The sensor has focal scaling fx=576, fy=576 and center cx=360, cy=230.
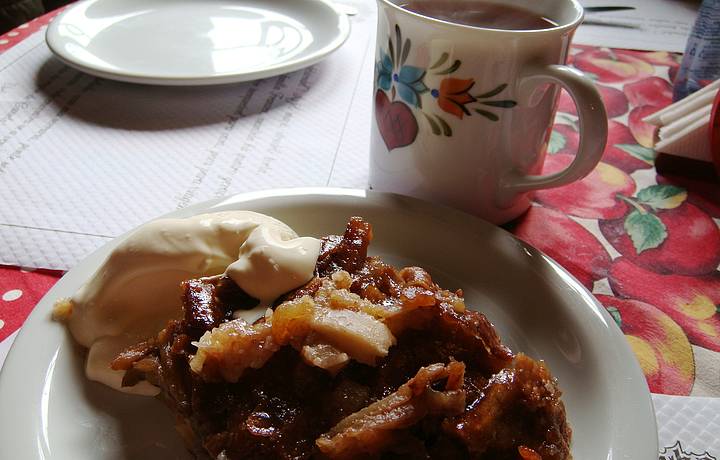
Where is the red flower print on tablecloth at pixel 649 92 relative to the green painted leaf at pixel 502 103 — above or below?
below

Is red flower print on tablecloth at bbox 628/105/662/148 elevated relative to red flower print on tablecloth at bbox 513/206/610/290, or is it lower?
elevated

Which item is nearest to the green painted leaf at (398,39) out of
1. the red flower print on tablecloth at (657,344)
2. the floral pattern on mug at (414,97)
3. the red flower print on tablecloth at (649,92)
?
the floral pattern on mug at (414,97)

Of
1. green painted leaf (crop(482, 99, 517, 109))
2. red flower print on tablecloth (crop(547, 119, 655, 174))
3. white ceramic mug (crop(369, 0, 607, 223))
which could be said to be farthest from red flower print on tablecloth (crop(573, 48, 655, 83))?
green painted leaf (crop(482, 99, 517, 109))

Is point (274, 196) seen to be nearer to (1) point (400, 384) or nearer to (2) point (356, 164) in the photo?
(2) point (356, 164)

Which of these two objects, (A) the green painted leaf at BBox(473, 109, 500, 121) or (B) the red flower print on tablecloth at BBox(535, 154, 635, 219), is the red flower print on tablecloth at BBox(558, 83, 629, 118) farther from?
(A) the green painted leaf at BBox(473, 109, 500, 121)

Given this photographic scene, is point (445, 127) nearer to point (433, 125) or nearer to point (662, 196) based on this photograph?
point (433, 125)

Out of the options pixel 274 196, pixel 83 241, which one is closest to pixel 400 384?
pixel 274 196

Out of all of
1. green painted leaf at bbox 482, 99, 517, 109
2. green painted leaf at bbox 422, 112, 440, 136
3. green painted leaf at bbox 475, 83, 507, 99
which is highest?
green painted leaf at bbox 475, 83, 507, 99

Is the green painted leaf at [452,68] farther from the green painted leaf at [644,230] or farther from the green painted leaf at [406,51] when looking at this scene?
the green painted leaf at [644,230]
